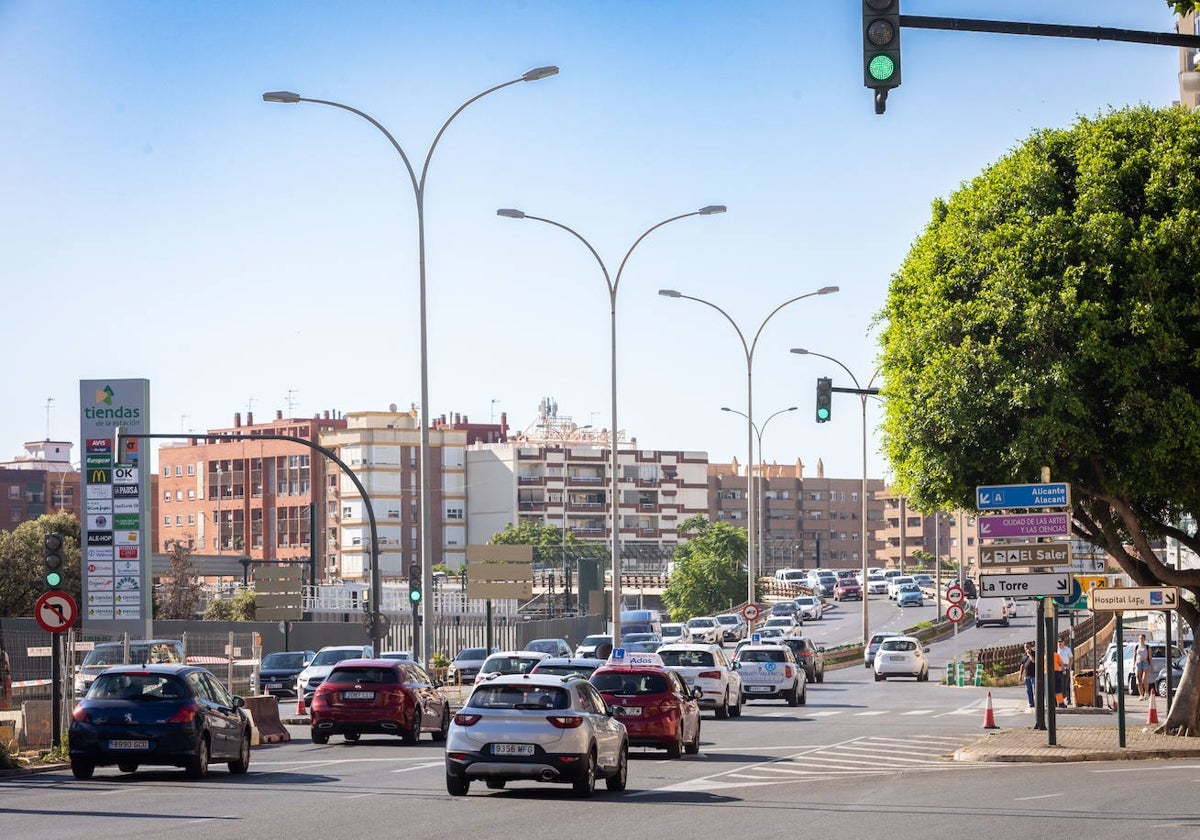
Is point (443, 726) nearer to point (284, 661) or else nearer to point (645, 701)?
point (645, 701)

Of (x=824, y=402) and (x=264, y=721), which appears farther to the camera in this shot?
(x=824, y=402)

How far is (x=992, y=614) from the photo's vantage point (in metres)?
102

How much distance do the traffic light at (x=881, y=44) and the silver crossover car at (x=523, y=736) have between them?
919cm

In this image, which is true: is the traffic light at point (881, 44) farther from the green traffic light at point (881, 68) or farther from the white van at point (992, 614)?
the white van at point (992, 614)

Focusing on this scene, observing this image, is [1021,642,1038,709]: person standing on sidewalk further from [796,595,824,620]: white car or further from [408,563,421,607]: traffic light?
[796,595,824,620]: white car

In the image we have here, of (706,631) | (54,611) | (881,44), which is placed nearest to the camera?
(881,44)

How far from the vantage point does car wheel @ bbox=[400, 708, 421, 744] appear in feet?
101

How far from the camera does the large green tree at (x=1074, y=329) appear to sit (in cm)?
2827

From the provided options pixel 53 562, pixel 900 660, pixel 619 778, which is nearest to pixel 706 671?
pixel 53 562

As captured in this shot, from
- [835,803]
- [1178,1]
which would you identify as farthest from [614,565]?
[1178,1]

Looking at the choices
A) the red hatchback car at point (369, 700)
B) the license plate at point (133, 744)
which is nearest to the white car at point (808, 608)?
the red hatchback car at point (369, 700)

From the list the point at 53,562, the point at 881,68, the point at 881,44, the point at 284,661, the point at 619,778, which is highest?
the point at 881,44

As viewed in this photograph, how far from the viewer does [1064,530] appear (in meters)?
27.9

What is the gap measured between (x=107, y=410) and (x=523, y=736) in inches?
2270
